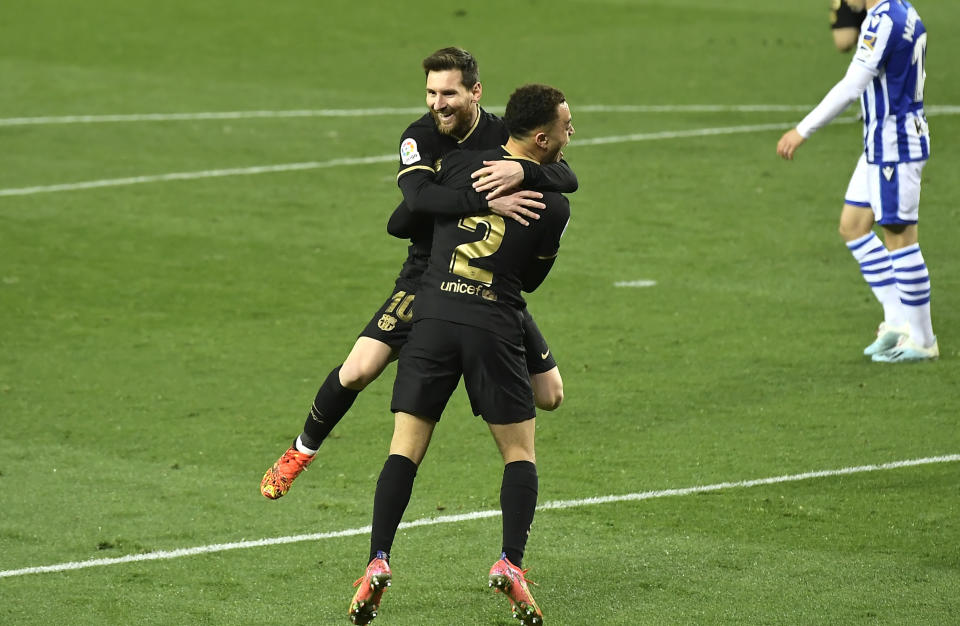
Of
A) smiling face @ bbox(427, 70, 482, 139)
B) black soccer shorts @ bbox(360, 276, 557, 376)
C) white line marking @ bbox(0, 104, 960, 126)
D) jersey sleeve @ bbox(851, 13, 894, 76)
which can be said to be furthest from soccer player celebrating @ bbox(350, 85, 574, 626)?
white line marking @ bbox(0, 104, 960, 126)

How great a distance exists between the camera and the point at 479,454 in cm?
852

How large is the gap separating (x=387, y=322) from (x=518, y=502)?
1.13m

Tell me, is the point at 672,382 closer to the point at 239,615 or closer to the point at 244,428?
the point at 244,428

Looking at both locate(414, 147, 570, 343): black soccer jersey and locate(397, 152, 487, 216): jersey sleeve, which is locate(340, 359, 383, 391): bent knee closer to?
locate(414, 147, 570, 343): black soccer jersey

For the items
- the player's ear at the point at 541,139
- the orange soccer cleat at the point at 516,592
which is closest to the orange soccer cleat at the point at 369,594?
the orange soccer cleat at the point at 516,592

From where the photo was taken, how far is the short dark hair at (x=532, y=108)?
230 inches

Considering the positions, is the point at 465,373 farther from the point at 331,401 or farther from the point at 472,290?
the point at 331,401

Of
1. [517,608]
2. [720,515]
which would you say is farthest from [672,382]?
[517,608]

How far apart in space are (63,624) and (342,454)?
8.64 feet

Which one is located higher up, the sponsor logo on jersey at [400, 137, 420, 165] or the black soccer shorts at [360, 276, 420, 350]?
the sponsor logo on jersey at [400, 137, 420, 165]

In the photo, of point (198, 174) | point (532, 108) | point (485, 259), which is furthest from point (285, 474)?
point (198, 174)

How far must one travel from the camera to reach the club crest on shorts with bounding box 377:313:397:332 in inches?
262

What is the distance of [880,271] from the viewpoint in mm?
10258

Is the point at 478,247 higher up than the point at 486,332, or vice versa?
the point at 478,247
